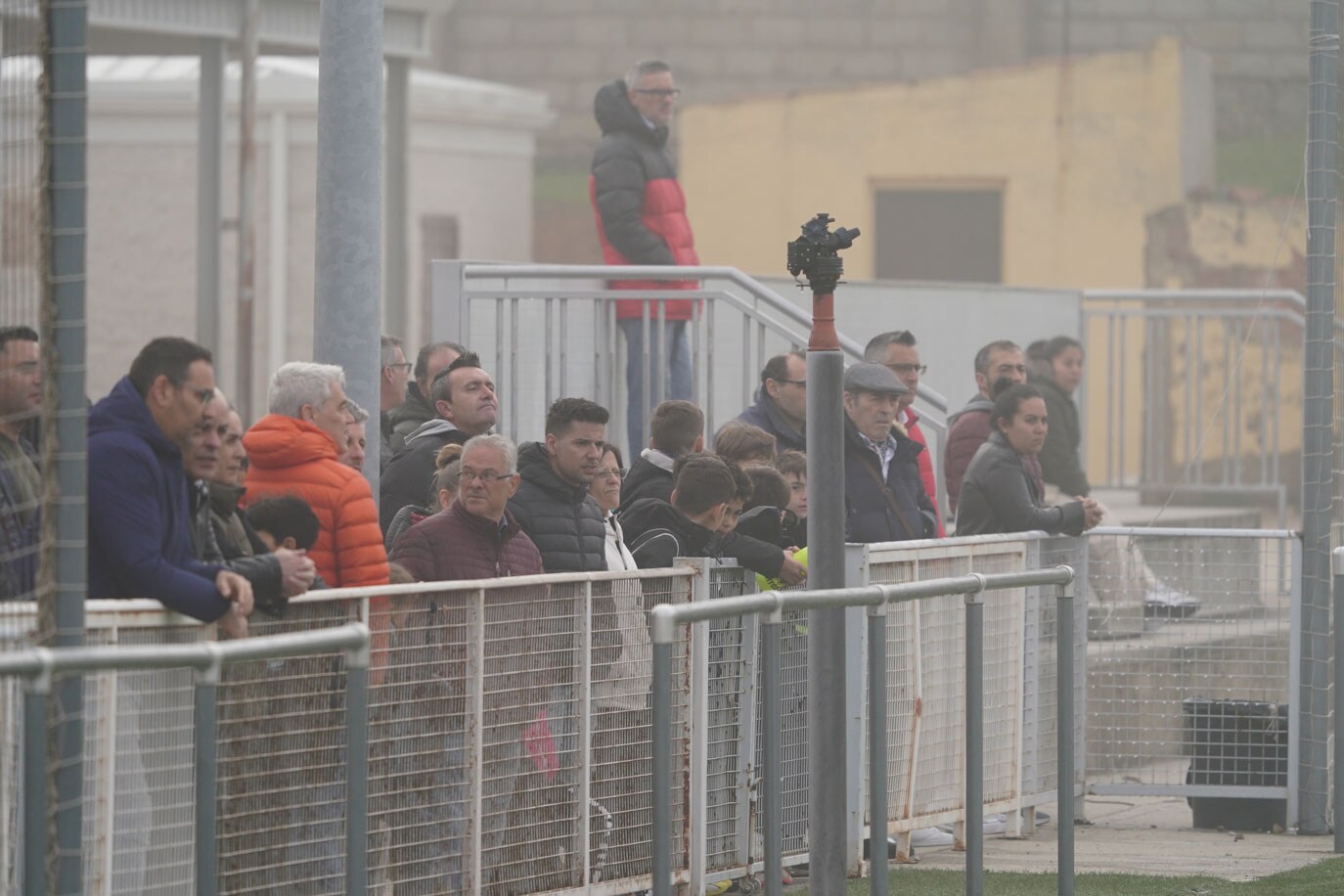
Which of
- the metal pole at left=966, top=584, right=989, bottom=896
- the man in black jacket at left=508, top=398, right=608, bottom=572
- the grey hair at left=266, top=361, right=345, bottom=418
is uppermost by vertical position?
the grey hair at left=266, top=361, right=345, bottom=418

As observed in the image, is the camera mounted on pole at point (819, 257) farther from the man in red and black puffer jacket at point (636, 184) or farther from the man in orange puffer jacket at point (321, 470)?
the man in red and black puffer jacket at point (636, 184)

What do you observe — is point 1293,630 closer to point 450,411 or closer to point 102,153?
point 450,411

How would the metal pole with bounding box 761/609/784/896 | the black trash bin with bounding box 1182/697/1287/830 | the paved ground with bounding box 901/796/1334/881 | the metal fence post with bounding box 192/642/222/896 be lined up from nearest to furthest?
the metal fence post with bounding box 192/642/222/896 < the metal pole with bounding box 761/609/784/896 < the paved ground with bounding box 901/796/1334/881 < the black trash bin with bounding box 1182/697/1287/830

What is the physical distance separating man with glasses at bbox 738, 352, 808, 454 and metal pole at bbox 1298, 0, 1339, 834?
2100 millimetres

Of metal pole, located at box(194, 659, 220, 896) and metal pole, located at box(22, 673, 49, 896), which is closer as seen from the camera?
metal pole, located at box(22, 673, 49, 896)

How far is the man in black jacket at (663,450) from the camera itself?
30.5ft

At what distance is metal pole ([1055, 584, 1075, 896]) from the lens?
786cm

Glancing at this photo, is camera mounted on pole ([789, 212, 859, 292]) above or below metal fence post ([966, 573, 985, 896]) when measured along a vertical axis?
above

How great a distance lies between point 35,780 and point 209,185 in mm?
13289

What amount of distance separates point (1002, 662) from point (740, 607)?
3193 mm

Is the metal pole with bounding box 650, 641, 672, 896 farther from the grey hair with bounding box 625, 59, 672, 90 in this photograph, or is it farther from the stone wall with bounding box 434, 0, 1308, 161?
the stone wall with bounding box 434, 0, 1308, 161

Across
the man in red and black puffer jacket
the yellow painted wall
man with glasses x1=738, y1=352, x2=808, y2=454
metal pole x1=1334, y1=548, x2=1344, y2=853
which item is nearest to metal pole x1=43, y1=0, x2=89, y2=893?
man with glasses x1=738, y1=352, x2=808, y2=454

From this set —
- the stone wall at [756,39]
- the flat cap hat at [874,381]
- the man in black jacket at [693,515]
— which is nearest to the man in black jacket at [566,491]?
the man in black jacket at [693,515]

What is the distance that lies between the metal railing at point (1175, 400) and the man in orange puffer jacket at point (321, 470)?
9374 millimetres
